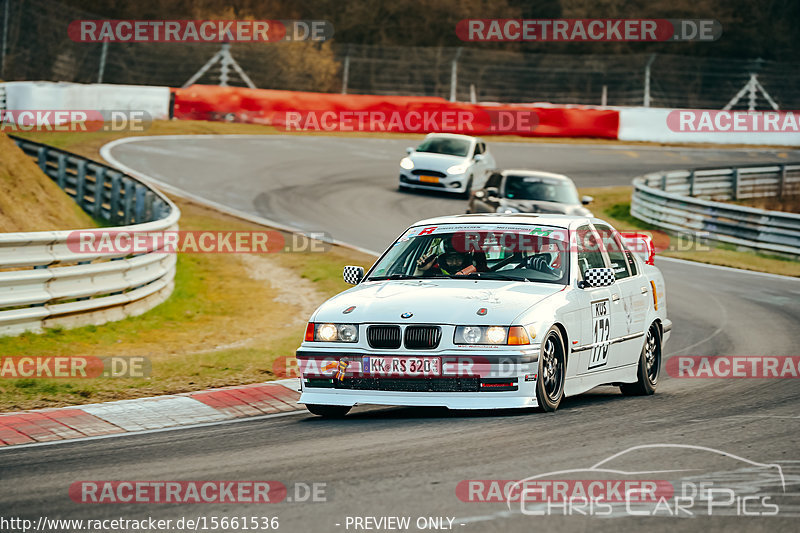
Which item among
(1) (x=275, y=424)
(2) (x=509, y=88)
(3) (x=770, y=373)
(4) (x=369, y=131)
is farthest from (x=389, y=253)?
(2) (x=509, y=88)

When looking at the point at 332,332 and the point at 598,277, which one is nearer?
the point at 332,332

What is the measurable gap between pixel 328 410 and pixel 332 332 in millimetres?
641

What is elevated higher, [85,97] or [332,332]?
[85,97]

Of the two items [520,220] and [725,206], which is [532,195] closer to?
[725,206]

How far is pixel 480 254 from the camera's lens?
9070 mm

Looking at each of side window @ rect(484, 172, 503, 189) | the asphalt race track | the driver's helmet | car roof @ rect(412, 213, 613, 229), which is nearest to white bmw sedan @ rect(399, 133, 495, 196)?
side window @ rect(484, 172, 503, 189)

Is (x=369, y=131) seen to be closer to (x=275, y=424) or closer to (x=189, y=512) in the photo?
(x=275, y=424)

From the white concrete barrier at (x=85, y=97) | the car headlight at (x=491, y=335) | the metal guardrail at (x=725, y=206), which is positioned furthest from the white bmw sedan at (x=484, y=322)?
the white concrete barrier at (x=85, y=97)

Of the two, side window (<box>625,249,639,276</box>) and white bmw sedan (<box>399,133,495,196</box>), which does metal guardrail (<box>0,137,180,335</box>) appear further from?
white bmw sedan (<box>399,133,495,196</box>)

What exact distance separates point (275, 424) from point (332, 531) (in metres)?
3.09

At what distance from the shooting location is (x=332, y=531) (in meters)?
5.11

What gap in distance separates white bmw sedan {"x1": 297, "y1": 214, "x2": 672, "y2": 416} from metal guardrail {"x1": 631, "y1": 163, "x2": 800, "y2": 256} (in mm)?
14919

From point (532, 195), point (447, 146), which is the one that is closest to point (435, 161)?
point (447, 146)

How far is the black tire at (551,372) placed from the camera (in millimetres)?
7871
